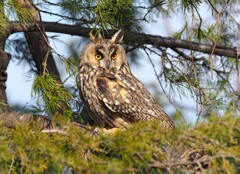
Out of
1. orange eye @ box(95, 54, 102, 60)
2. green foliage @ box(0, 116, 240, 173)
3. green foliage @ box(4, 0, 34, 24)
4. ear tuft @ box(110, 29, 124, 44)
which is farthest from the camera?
orange eye @ box(95, 54, 102, 60)

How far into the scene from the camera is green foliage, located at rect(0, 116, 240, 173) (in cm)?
166

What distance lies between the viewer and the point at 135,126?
1782 millimetres

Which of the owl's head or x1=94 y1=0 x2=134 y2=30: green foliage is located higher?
x1=94 y1=0 x2=134 y2=30: green foliage

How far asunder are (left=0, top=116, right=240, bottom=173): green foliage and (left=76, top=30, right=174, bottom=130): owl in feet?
3.61

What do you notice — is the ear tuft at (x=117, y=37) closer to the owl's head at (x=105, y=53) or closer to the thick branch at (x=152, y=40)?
the owl's head at (x=105, y=53)

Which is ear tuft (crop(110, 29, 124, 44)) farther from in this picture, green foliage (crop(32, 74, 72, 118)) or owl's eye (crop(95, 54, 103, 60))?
green foliage (crop(32, 74, 72, 118))

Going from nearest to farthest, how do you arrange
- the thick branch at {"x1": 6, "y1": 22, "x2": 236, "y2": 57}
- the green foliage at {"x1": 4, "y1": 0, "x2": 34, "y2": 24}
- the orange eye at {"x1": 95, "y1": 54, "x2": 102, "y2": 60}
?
1. the green foliage at {"x1": 4, "y1": 0, "x2": 34, "y2": 24}
2. the orange eye at {"x1": 95, "y1": 54, "x2": 102, "y2": 60}
3. the thick branch at {"x1": 6, "y1": 22, "x2": 236, "y2": 57}

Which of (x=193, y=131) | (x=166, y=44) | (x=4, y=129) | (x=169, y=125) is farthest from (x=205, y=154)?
(x=166, y=44)

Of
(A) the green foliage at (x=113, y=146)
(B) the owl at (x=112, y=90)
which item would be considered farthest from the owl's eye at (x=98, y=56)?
(A) the green foliage at (x=113, y=146)

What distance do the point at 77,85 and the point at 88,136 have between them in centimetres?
145

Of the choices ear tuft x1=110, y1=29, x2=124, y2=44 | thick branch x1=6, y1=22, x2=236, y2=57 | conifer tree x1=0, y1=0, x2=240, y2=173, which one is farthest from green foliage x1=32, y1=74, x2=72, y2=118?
thick branch x1=6, y1=22, x2=236, y2=57

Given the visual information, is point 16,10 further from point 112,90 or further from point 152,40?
point 152,40

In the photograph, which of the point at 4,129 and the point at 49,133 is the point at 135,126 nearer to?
the point at 49,133

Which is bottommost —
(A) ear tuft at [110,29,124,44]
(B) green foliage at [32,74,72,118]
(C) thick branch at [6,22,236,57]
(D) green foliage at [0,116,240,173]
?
(D) green foliage at [0,116,240,173]
